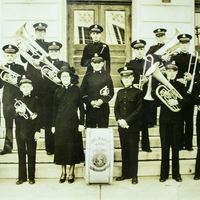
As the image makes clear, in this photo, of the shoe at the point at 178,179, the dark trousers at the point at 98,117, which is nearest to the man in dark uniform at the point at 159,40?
the dark trousers at the point at 98,117

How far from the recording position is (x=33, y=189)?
5.28 m

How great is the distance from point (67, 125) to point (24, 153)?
67cm

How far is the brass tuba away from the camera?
5926mm

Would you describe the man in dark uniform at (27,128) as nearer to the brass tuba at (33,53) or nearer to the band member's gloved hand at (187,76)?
the brass tuba at (33,53)

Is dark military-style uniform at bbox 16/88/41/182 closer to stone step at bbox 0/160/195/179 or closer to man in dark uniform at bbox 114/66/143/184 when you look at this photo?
stone step at bbox 0/160/195/179

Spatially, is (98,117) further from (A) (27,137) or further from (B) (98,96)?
(A) (27,137)

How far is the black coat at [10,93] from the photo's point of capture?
231 inches

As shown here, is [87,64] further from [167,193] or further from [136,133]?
[167,193]

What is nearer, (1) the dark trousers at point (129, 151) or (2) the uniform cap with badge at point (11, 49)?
(1) the dark trousers at point (129, 151)

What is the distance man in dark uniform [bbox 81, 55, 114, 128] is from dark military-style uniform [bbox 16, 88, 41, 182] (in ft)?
2.34

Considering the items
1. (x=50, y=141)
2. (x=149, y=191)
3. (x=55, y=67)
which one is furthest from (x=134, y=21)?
(x=149, y=191)

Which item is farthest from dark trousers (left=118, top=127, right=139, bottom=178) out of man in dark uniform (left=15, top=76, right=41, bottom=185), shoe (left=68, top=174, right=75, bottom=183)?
man in dark uniform (left=15, top=76, right=41, bottom=185)

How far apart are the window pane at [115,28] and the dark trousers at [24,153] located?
7.09 ft

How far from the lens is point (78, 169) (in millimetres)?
5773
